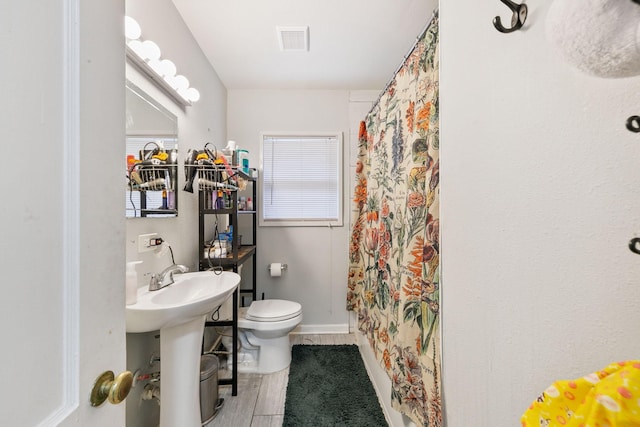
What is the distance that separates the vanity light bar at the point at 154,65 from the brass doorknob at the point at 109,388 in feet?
4.34

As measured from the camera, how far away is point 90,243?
44cm

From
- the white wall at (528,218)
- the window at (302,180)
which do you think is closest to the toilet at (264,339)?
the window at (302,180)

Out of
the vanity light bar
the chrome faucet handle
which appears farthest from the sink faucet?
the vanity light bar

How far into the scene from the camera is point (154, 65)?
1.34 m

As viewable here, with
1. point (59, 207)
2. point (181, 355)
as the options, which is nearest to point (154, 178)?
point (181, 355)

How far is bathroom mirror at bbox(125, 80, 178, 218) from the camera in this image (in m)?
1.24

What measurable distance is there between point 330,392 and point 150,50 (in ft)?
7.24

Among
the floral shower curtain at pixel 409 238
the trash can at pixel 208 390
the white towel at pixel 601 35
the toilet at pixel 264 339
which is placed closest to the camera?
the white towel at pixel 601 35

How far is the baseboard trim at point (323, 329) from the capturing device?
2.56 metres

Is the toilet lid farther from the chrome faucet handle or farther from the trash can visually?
the chrome faucet handle

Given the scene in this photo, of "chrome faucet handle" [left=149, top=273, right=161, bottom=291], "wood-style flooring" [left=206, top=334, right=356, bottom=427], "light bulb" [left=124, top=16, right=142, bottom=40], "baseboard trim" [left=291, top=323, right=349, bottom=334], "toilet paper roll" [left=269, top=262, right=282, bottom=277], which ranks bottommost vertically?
"wood-style flooring" [left=206, top=334, right=356, bottom=427]

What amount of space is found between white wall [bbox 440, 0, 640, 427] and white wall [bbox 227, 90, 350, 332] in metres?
1.77

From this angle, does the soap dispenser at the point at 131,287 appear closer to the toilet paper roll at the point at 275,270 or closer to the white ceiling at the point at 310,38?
the toilet paper roll at the point at 275,270

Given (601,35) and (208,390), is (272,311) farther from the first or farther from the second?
(601,35)
